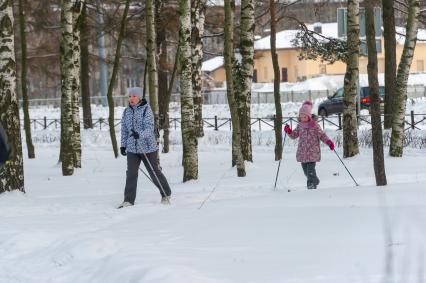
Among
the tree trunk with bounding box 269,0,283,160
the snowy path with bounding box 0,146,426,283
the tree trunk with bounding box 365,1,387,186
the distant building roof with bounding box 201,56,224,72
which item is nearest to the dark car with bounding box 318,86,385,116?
the tree trunk with bounding box 269,0,283,160

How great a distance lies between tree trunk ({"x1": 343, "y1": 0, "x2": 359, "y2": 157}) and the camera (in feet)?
53.4

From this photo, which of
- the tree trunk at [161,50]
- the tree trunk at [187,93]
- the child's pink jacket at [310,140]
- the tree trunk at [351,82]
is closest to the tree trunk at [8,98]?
the tree trunk at [187,93]

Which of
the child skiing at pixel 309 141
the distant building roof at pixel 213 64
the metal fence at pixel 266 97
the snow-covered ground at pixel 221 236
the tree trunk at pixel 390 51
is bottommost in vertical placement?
the snow-covered ground at pixel 221 236

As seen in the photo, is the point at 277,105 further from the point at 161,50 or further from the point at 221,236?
the point at 221,236

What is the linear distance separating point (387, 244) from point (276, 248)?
0.92m

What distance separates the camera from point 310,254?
612 centimetres

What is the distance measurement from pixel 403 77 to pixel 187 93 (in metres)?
5.29

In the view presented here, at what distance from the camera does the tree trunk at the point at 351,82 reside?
16266 millimetres

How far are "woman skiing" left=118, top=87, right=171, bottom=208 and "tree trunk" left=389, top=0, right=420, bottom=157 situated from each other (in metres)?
7.21

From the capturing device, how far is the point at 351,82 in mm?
16734

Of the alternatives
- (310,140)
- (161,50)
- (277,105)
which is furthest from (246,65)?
(161,50)

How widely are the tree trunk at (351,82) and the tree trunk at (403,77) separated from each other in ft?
2.76

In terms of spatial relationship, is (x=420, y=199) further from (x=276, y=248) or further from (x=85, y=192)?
(x=85, y=192)

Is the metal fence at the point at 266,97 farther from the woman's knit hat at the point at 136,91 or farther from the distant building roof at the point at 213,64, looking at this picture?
the woman's knit hat at the point at 136,91
